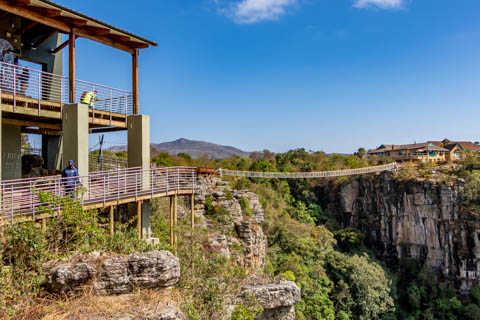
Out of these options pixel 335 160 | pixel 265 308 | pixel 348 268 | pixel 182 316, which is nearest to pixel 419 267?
pixel 348 268

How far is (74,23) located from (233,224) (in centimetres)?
1089

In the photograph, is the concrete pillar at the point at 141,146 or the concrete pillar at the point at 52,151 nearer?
the concrete pillar at the point at 141,146

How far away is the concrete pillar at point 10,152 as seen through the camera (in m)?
11.7

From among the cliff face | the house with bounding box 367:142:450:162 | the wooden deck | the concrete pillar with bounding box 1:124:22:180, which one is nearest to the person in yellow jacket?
the wooden deck

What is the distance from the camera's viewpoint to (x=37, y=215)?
779cm

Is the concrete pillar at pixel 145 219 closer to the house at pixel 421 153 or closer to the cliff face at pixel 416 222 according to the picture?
the cliff face at pixel 416 222

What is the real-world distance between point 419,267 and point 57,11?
35.3 m

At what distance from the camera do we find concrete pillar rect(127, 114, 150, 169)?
12227 mm

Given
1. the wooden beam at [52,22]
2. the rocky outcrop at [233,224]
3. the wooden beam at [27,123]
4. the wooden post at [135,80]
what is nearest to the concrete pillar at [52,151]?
the wooden beam at [27,123]

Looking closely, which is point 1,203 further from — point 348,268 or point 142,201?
point 348,268

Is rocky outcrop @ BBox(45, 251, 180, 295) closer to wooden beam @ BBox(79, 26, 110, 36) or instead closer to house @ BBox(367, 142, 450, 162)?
wooden beam @ BBox(79, 26, 110, 36)

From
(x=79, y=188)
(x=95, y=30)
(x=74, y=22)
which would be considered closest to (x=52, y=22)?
(x=74, y=22)

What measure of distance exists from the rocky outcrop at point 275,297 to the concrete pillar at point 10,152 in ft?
28.4

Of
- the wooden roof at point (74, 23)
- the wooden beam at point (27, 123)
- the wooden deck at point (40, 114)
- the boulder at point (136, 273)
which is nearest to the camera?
the boulder at point (136, 273)
